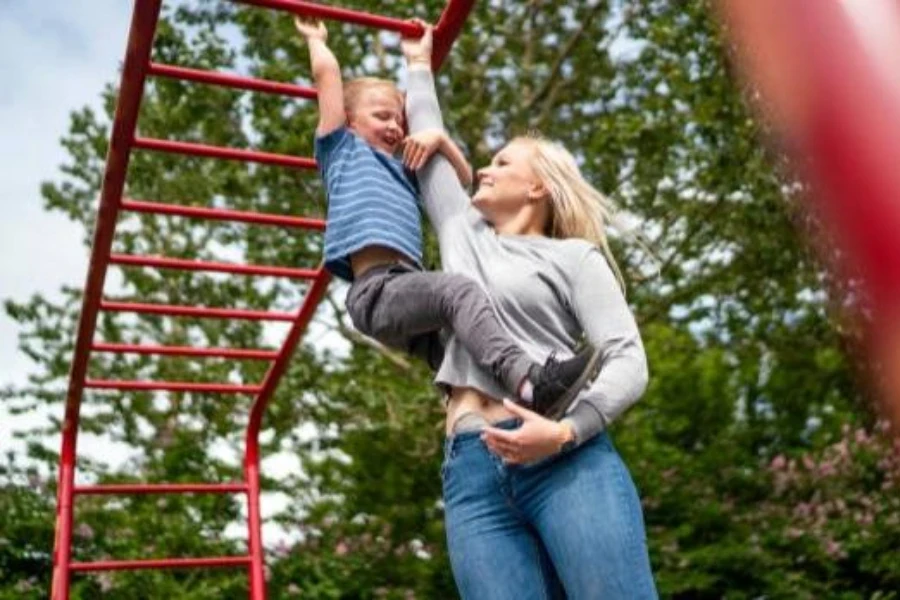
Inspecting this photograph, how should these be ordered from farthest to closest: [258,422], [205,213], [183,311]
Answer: [258,422]
[183,311]
[205,213]

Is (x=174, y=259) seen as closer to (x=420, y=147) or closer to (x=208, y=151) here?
(x=208, y=151)

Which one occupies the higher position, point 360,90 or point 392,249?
point 360,90

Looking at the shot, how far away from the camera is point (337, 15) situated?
2188 mm

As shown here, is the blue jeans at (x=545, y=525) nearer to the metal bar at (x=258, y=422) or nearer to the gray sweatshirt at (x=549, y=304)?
the gray sweatshirt at (x=549, y=304)

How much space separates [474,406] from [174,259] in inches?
64.0

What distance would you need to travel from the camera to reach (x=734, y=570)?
5531mm

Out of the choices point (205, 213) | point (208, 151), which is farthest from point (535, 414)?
point (205, 213)

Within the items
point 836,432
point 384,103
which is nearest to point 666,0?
point 836,432

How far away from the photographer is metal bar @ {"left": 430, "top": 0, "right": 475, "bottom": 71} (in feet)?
7.23

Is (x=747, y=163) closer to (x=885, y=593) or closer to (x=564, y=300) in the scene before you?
(x=885, y=593)

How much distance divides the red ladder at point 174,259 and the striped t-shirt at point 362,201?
14.5 inches

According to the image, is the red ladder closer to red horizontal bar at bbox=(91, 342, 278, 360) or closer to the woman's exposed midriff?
red horizontal bar at bbox=(91, 342, 278, 360)

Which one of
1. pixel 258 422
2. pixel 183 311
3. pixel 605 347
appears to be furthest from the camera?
pixel 258 422

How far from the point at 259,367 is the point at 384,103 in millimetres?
4621
